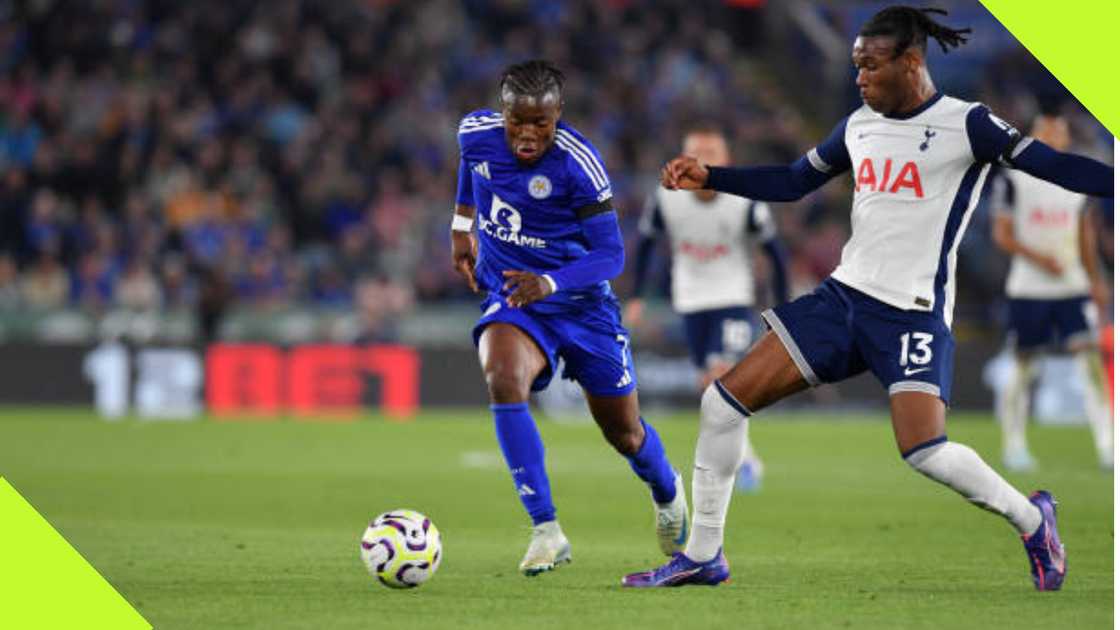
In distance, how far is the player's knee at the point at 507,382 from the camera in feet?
25.7

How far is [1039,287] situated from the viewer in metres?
14.1

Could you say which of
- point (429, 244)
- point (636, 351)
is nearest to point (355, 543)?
point (636, 351)

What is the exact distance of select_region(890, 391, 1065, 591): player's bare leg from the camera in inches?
276

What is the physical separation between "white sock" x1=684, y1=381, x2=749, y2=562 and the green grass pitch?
21 centimetres

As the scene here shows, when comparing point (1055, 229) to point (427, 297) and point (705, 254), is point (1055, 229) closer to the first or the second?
point (705, 254)

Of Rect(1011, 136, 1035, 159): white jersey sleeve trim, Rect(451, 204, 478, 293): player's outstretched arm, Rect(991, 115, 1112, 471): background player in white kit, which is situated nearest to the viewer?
Rect(1011, 136, 1035, 159): white jersey sleeve trim

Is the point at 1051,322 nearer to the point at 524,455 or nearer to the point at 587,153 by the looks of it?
the point at 587,153

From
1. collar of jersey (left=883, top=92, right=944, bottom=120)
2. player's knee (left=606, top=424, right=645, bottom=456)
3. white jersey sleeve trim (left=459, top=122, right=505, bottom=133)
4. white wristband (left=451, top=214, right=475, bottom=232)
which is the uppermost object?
white jersey sleeve trim (left=459, top=122, right=505, bottom=133)

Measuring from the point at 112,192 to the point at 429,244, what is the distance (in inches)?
163

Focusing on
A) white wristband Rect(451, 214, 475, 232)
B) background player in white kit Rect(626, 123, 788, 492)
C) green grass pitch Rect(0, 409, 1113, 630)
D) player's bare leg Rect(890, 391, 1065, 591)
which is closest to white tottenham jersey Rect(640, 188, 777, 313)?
background player in white kit Rect(626, 123, 788, 492)

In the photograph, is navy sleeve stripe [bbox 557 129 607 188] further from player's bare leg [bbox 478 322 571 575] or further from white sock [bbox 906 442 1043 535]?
white sock [bbox 906 442 1043 535]

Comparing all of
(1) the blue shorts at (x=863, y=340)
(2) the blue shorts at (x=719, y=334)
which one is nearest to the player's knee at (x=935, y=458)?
(1) the blue shorts at (x=863, y=340)

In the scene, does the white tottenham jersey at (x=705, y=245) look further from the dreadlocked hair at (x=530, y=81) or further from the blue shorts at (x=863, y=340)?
the blue shorts at (x=863, y=340)

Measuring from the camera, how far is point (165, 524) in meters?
10.1
